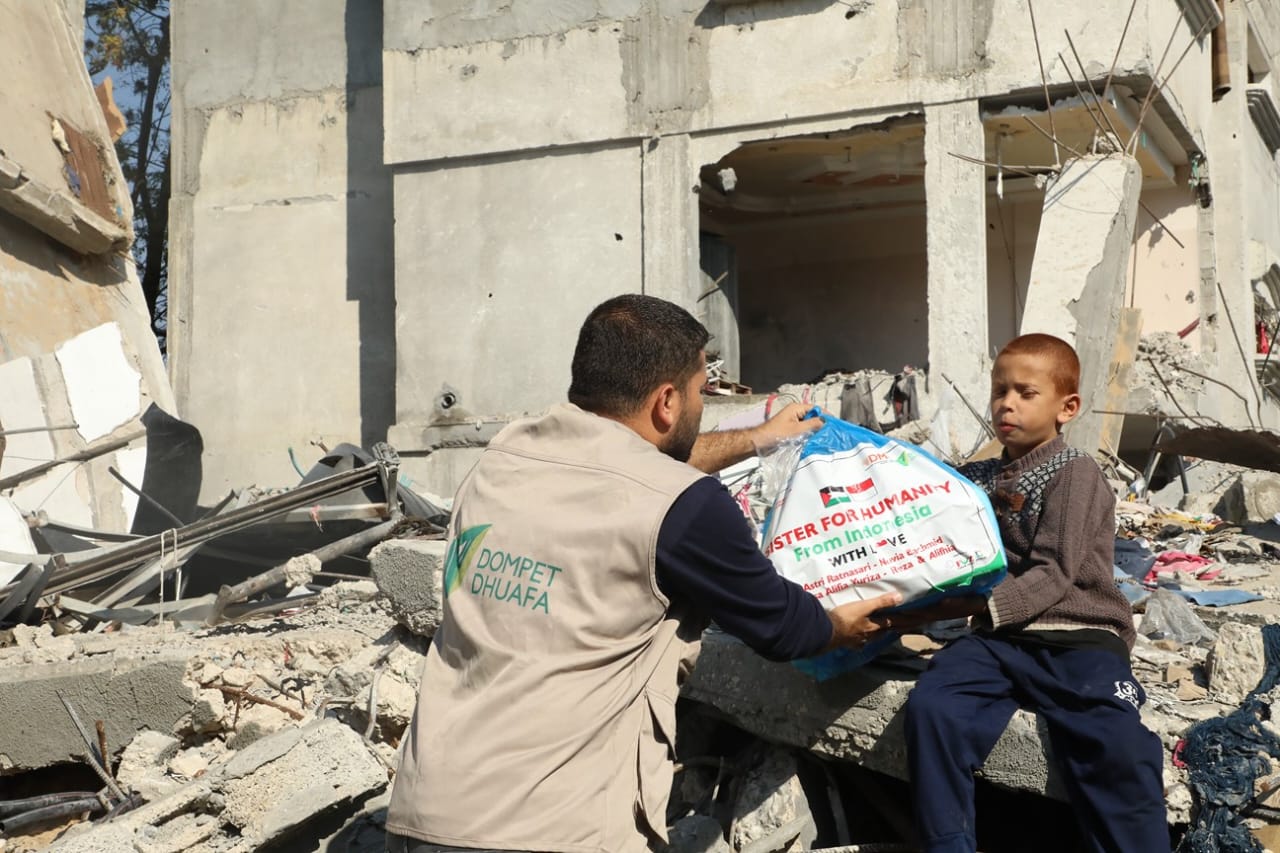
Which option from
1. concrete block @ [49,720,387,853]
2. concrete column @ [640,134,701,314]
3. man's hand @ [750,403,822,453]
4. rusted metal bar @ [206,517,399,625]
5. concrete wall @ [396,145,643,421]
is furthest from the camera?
concrete wall @ [396,145,643,421]

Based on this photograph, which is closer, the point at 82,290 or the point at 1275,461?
the point at 1275,461

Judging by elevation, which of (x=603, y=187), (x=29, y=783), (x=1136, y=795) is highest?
(x=603, y=187)

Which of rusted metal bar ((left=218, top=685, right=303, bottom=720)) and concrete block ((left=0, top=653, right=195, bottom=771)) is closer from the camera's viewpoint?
rusted metal bar ((left=218, top=685, right=303, bottom=720))

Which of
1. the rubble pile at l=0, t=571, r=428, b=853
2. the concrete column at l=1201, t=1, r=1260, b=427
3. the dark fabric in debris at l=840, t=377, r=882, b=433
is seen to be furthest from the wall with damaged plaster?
the concrete column at l=1201, t=1, r=1260, b=427

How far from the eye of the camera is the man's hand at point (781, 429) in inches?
122

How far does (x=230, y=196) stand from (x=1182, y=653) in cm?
1267

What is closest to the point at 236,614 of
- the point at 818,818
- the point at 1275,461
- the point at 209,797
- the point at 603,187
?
the point at 209,797

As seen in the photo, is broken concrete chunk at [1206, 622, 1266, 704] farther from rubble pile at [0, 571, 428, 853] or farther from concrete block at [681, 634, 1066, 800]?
rubble pile at [0, 571, 428, 853]

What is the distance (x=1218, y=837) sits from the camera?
2.87 metres

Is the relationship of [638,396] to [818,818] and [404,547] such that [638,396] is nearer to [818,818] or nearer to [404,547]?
[818,818]

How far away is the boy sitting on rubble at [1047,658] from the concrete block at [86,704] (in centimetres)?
298

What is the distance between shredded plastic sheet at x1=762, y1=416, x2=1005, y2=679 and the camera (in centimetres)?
288

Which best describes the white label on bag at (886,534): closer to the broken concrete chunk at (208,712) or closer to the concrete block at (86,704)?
the broken concrete chunk at (208,712)

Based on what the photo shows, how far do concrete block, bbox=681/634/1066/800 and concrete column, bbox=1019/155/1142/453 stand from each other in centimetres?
473
